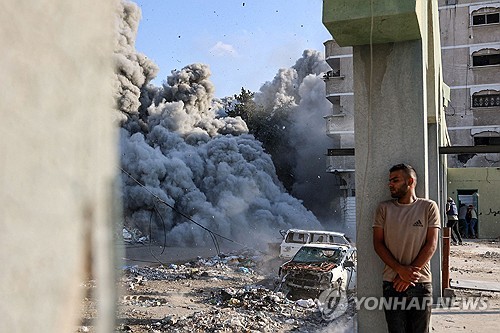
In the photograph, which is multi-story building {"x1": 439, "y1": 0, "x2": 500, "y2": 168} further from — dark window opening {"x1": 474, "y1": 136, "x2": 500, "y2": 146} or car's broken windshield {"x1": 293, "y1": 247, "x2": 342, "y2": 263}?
car's broken windshield {"x1": 293, "y1": 247, "x2": 342, "y2": 263}

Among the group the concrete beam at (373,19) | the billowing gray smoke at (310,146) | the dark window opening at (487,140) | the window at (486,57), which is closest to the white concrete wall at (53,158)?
the concrete beam at (373,19)

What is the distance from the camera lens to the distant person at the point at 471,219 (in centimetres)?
2162

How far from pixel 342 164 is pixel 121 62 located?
661 inches

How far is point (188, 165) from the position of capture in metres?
33.5

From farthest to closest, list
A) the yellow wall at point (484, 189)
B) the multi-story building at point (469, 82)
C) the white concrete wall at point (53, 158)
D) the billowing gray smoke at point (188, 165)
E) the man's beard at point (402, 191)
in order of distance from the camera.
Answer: the billowing gray smoke at point (188, 165), the multi-story building at point (469, 82), the yellow wall at point (484, 189), the man's beard at point (402, 191), the white concrete wall at point (53, 158)

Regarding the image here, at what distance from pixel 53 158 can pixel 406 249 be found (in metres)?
3.50

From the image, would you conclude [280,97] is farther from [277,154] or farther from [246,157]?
[246,157]

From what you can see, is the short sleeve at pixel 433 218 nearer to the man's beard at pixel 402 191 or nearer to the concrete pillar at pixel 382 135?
the man's beard at pixel 402 191

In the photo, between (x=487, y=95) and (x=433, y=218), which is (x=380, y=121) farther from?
(x=487, y=95)

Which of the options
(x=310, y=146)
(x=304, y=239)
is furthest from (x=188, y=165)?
(x=304, y=239)

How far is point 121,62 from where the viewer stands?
3438cm

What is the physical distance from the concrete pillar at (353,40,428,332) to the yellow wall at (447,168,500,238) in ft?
65.6

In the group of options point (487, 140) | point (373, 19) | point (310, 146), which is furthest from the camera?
point (310, 146)

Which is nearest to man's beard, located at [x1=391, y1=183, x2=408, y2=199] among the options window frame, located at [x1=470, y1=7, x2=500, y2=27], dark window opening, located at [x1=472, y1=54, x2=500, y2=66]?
dark window opening, located at [x1=472, y1=54, x2=500, y2=66]
